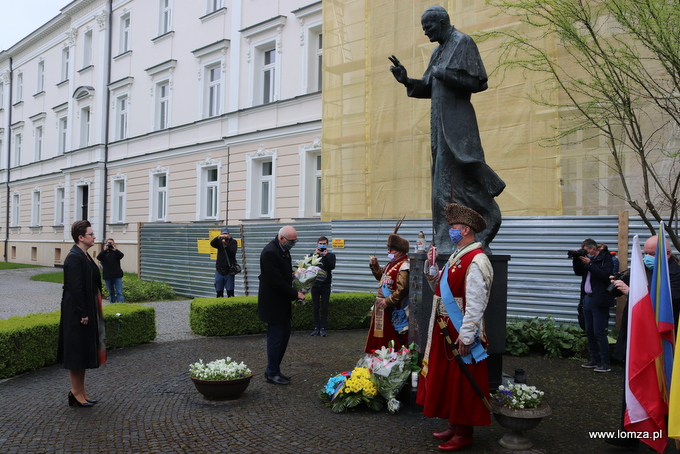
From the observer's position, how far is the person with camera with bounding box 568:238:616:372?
7.55 m

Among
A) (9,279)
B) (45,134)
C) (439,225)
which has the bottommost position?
(9,279)

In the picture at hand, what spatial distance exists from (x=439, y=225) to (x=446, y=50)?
69.7 inches

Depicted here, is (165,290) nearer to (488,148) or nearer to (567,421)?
(488,148)

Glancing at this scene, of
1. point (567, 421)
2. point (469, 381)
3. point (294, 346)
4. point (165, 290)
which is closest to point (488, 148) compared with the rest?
point (294, 346)

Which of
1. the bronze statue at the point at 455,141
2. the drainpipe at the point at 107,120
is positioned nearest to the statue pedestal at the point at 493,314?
the bronze statue at the point at 455,141

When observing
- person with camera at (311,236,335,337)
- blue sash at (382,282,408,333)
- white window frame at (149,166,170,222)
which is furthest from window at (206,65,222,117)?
blue sash at (382,282,408,333)

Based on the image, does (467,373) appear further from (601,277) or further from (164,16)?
(164,16)

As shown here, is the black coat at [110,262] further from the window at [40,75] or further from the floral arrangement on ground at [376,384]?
the window at [40,75]

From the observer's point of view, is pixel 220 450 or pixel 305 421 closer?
pixel 220 450

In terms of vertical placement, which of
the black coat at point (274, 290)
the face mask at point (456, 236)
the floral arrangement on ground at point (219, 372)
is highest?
the face mask at point (456, 236)

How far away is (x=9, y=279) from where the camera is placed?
901 inches

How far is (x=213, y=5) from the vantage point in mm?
20812

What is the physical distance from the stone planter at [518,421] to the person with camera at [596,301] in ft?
11.0

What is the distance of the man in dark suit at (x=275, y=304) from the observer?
22.3ft
